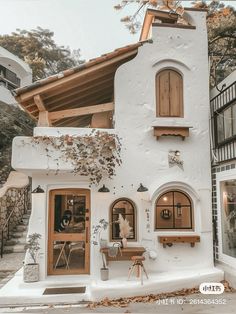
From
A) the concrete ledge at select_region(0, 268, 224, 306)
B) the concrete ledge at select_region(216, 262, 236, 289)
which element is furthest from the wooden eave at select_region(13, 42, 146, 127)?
the concrete ledge at select_region(216, 262, 236, 289)

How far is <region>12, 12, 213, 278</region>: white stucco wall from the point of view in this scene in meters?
9.10

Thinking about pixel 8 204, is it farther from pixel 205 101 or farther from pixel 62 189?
pixel 205 101

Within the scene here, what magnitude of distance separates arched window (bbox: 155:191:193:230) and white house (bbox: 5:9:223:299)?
0.09 feet

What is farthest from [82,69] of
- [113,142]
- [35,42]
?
[35,42]

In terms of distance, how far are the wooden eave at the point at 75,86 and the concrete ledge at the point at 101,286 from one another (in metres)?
4.69

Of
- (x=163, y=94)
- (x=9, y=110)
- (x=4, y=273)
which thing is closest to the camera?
(x=163, y=94)

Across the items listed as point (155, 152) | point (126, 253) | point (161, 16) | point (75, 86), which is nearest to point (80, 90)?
point (75, 86)

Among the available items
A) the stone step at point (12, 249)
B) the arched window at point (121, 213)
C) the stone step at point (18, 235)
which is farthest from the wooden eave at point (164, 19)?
the stone step at point (18, 235)

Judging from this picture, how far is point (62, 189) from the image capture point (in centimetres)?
927

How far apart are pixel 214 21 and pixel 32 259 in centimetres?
1230

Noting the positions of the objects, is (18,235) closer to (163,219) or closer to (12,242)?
(12,242)

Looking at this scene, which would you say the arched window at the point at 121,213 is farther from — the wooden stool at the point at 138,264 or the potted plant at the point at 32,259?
the potted plant at the point at 32,259

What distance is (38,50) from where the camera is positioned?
30.8 m

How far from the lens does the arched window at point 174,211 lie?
934 centimetres
